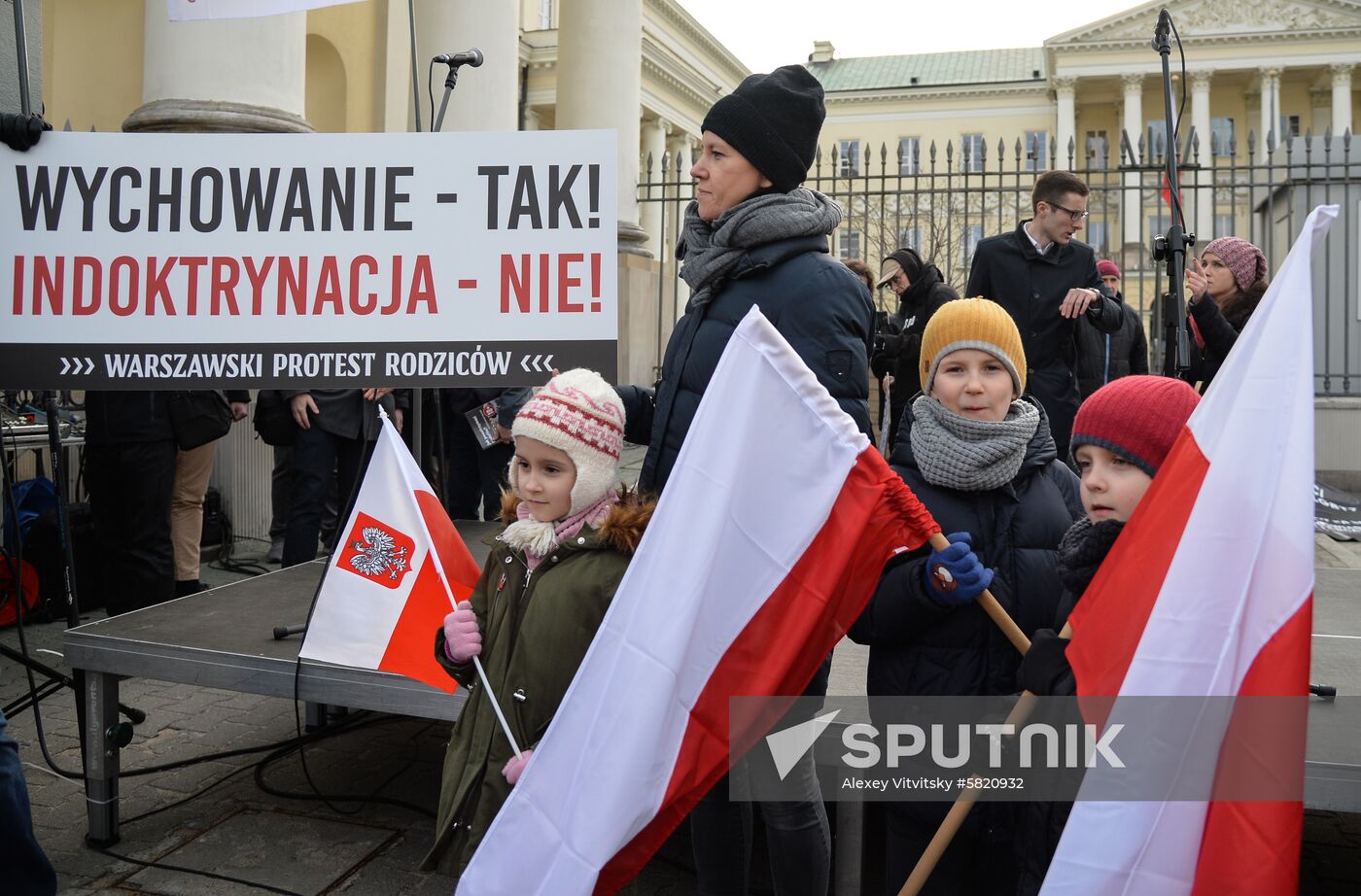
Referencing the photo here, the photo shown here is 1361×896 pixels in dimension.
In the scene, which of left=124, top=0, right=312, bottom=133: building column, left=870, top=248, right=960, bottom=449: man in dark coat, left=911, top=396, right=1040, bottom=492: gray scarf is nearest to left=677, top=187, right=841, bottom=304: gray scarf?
left=911, top=396, right=1040, bottom=492: gray scarf

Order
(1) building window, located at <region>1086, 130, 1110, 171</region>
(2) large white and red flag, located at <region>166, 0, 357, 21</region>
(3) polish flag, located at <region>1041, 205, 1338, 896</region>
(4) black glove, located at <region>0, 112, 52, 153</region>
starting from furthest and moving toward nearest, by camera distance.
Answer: (1) building window, located at <region>1086, 130, 1110, 171</region>
(2) large white and red flag, located at <region>166, 0, 357, 21</region>
(4) black glove, located at <region>0, 112, 52, 153</region>
(3) polish flag, located at <region>1041, 205, 1338, 896</region>

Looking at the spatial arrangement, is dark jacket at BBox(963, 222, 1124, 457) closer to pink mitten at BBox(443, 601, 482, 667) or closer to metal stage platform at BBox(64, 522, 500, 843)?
metal stage platform at BBox(64, 522, 500, 843)

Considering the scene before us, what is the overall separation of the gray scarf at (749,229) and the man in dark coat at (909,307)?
424cm

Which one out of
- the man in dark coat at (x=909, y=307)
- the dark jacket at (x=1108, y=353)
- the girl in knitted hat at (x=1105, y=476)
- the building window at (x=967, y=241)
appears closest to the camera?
the girl in knitted hat at (x=1105, y=476)

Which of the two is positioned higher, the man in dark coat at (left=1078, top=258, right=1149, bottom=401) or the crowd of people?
the man in dark coat at (left=1078, top=258, right=1149, bottom=401)

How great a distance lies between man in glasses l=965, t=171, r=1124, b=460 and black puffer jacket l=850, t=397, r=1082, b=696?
122 inches

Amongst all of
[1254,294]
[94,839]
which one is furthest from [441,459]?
[1254,294]

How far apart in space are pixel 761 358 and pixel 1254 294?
4.22 metres

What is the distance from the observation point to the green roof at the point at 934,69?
205ft

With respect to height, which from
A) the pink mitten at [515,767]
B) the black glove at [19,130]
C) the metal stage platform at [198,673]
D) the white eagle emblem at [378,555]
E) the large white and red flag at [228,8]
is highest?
the large white and red flag at [228,8]

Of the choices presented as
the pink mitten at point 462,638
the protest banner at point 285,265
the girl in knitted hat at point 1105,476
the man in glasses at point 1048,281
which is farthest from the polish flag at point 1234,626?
the man in glasses at point 1048,281

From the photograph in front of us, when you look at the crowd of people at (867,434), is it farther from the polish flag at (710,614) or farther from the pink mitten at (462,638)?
the polish flag at (710,614)

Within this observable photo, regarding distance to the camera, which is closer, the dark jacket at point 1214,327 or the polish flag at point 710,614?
the polish flag at point 710,614

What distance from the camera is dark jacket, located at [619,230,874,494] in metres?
2.57
